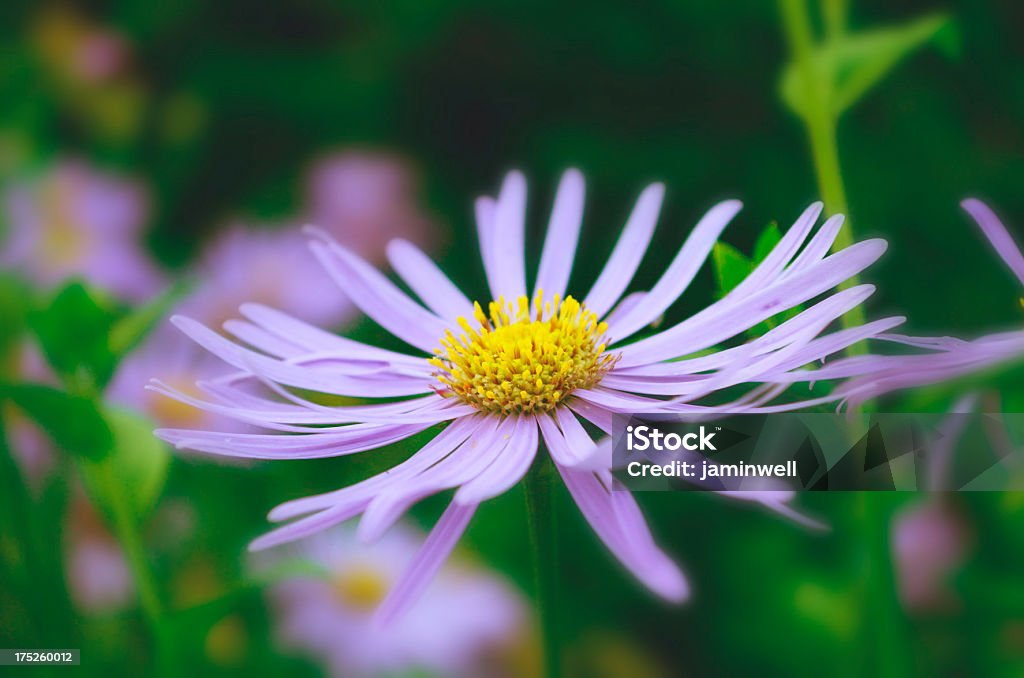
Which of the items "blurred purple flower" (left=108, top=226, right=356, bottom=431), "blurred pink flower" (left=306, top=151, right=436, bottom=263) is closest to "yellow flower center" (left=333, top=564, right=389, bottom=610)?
"blurred purple flower" (left=108, top=226, right=356, bottom=431)

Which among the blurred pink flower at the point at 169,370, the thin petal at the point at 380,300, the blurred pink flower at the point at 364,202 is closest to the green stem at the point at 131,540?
the thin petal at the point at 380,300

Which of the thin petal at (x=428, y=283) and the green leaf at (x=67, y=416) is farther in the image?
the thin petal at (x=428, y=283)

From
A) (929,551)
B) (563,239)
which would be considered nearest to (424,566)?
(563,239)

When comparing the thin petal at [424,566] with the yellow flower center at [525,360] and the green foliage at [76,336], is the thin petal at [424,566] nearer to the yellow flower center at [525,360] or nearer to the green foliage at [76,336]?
the yellow flower center at [525,360]

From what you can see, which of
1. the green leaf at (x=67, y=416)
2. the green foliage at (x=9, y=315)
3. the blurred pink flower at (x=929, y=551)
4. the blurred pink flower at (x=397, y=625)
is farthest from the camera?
the blurred pink flower at (x=397, y=625)

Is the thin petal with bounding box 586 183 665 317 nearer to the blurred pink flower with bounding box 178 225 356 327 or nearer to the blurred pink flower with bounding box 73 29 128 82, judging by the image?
the blurred pink flower with bounding box 178 225 356 327

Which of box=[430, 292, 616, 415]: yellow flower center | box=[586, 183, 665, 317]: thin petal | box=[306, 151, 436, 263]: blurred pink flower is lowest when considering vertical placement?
box=[430, 292, 616, 415]: yellow flower center
